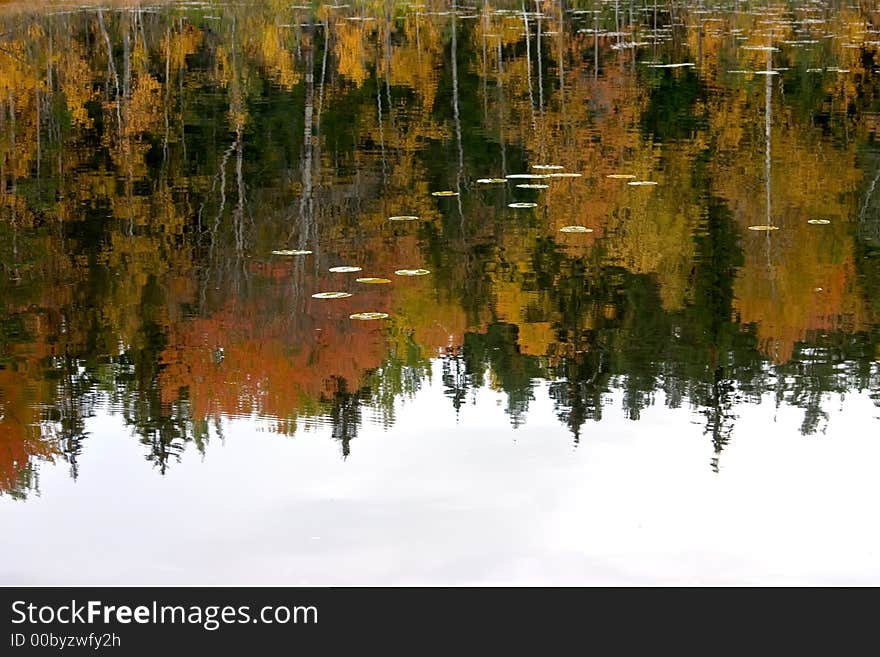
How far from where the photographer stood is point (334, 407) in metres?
8.30

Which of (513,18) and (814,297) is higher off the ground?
(513,18)

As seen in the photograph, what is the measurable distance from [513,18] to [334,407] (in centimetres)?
4325

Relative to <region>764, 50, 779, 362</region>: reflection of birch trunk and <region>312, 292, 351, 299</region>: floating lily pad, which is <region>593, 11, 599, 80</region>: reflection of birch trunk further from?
<region>312, 292, 351, 299</region>: floating lily pad

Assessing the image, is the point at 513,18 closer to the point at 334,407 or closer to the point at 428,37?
the point at 428,37

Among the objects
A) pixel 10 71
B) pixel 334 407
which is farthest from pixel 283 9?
pixel 334 407

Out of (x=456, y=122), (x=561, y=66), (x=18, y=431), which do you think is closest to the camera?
(x=18, y=431)

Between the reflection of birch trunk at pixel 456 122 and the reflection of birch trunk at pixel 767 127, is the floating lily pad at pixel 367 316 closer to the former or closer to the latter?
the reflection of birch trunk at pixel 456 122

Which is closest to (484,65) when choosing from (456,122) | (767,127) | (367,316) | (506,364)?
(456,122)

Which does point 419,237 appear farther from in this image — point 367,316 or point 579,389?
point 579,389

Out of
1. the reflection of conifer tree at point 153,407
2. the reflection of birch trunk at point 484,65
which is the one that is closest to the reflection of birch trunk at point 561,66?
the reflection of birch trunk at point 484,65

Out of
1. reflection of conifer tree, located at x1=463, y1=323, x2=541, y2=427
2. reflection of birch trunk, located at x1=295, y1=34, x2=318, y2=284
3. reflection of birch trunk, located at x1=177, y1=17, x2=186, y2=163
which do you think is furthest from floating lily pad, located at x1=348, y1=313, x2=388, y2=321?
reflection of birch trunk, located at x1=177, y1=17, x2=186, y2=163

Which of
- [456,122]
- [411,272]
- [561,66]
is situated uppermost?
[561,66]

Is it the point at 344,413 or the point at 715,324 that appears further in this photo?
the point at 715,324

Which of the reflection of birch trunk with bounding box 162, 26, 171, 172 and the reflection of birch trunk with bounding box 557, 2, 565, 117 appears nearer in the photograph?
the reflection of birch trunk with bounding box 162, 26, 171, 172
